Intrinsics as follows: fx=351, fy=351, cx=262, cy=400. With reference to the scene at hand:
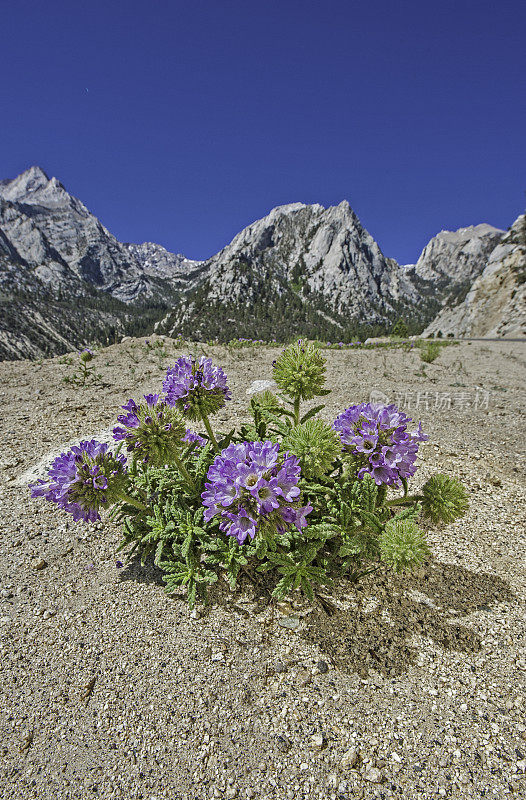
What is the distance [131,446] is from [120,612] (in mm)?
1552

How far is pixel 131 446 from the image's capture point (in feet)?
9.08

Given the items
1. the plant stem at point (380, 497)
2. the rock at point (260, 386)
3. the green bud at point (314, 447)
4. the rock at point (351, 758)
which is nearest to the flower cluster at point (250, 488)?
the green bud at point (314, 447)

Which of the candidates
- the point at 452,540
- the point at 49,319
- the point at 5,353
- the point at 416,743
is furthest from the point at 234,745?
the point at 49,319

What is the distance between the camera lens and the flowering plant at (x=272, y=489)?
2250 mm

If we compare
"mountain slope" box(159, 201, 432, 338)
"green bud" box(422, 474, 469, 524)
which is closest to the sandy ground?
"green bud" box(422, 474, 469, 524)

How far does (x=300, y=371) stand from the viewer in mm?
3400

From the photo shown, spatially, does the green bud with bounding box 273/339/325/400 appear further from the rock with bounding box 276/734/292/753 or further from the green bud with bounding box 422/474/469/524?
the rock with bounding box 276/734/292/753

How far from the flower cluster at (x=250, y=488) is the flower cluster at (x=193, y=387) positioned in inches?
39.8

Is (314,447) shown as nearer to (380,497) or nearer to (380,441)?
(380,441)

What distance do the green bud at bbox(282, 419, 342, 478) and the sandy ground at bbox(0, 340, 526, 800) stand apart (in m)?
1.42

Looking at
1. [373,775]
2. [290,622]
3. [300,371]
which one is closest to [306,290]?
[300,371]

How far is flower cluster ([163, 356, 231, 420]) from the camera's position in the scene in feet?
10.4

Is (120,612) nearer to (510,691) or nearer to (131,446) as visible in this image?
(131,446)

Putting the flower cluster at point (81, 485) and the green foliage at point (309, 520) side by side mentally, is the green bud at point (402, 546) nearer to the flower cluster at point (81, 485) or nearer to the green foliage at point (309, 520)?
the green foliage at point (309, 520)
